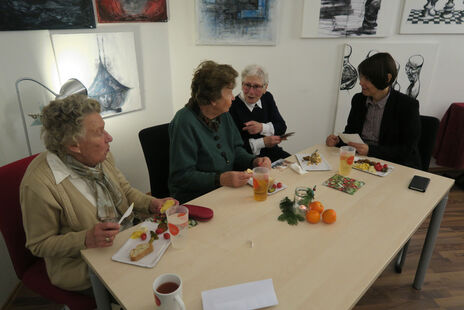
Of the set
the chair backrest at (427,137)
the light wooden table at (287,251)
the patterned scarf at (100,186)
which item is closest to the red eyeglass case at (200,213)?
the light wooden table at (287,251)

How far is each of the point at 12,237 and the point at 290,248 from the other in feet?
3.78

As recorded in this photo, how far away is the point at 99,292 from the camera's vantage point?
113 centimetres

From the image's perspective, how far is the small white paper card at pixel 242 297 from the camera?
2.98 ft

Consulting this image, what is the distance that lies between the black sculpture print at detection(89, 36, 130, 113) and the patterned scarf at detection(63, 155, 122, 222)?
124 cm

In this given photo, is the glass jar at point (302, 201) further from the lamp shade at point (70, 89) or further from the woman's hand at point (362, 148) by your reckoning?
the lamp shade at point (70, 89)

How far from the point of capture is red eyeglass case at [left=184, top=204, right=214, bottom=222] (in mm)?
1290

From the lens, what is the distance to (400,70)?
315cm

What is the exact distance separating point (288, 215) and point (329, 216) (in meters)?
0.17

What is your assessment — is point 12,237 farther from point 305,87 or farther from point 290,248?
point 305,87

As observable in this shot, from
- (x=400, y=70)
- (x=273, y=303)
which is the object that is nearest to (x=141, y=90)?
(x=273, y=303)

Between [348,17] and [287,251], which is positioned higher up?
[348,17]

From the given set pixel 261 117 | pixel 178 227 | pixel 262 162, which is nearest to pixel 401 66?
pixel 261 117

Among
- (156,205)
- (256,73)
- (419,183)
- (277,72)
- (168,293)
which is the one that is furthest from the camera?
(277,72)

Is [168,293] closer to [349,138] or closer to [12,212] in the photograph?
[12,212]
